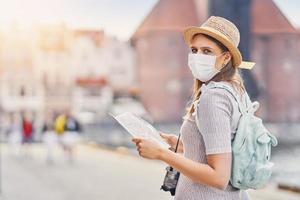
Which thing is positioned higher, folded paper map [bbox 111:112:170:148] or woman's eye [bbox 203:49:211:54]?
woman's eye [bbox 203:49:211:54]

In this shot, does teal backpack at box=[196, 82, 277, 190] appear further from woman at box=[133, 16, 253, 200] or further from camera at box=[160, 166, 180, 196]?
camera at box=[160, 166, 180, 196]

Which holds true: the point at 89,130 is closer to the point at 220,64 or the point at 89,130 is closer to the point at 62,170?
the point at 62,170

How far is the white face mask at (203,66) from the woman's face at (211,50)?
14mm

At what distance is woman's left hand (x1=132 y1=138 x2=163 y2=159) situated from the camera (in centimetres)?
206

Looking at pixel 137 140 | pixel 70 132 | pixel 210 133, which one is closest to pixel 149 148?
pixel 137 140

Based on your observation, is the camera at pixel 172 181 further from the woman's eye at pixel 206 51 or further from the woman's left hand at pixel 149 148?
the woman's eye at pixel 206 51

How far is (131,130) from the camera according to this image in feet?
6.95

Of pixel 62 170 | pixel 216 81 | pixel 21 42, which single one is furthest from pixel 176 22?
pixel 216 81

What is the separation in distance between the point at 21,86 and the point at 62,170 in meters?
21.4

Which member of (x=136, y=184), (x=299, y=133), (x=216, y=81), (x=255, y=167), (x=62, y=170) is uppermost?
(x=216, y=81)

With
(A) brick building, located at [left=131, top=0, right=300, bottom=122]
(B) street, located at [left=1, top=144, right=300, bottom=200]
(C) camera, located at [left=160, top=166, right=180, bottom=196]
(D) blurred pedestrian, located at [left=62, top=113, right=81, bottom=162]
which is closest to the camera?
(C) camera, located at [left=160, top=166, right=180, bottom=196]

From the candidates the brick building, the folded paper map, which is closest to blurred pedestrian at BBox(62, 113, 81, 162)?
the folded paper map

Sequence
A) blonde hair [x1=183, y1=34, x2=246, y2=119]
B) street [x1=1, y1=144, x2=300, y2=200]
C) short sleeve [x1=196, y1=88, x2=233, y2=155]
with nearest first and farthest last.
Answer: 1. short sleeve [x1=196, y1=88, x2=233, y2=155]
2. blonde hair [x1=183, y1=34, x2=246, y2=119]
3. street [x1=1, y1=144, x2=300, y2=200]

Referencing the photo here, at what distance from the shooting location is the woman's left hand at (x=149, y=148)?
2.06m
